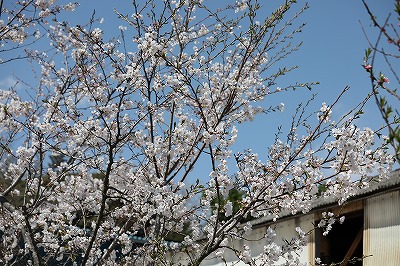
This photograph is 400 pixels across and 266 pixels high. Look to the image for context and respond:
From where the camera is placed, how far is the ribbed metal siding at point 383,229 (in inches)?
299

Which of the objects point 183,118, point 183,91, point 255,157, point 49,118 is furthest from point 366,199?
point 49,118

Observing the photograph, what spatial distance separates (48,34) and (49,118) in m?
1.68

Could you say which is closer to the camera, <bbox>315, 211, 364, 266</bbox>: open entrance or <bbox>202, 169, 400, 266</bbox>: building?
<bbox>202, 169, 400, 266</bbox>: building

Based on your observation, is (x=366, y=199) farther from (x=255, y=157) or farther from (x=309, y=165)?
(x=309, y=165)

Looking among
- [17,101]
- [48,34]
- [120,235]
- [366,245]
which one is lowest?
[120,235]

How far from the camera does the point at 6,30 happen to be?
7078mm

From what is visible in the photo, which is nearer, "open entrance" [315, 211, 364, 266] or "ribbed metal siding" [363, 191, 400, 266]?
"ribbed metal siding" [363, 191, 400, 266]

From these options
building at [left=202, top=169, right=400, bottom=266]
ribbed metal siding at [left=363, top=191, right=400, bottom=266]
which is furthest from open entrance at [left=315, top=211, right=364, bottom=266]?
ribbed metal siding at [left=363, top=191, right=400, bottom=266]

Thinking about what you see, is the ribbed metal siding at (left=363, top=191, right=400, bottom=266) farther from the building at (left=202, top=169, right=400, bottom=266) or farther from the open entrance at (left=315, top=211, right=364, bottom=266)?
the open entrance at (left=315, top=211, right=364, bottom=266)

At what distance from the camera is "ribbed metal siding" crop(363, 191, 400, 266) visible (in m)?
7.60

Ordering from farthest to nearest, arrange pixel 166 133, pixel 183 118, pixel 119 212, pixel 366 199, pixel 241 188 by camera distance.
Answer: pixel 366 199 → pixel 119 212 → pixel 183 118 → pixel 166 133 → pixel 241 188

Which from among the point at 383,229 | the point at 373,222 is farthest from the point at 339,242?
the point at 383,229

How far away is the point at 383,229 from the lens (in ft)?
25.8

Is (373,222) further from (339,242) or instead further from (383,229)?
(339,242)
